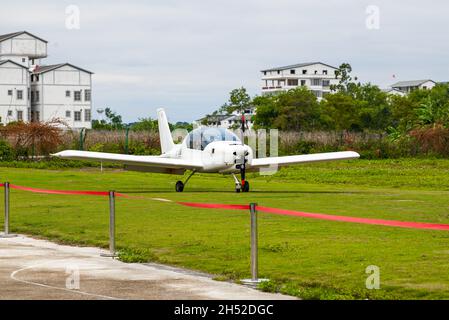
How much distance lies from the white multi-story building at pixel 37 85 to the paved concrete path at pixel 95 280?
9983cm

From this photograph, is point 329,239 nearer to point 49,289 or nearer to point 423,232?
point 423,232

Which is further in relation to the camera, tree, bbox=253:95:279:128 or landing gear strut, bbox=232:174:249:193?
tree, bbox=253:95:279:128

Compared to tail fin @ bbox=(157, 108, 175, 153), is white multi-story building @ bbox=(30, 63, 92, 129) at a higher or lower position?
higher

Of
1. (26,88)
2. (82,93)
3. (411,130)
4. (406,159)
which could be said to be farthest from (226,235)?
(82,93)

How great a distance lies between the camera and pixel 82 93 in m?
127

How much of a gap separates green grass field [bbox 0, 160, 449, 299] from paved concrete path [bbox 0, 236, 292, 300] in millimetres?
470

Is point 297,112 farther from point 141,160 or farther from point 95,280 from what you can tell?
point 95,280

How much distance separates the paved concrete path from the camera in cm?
1144

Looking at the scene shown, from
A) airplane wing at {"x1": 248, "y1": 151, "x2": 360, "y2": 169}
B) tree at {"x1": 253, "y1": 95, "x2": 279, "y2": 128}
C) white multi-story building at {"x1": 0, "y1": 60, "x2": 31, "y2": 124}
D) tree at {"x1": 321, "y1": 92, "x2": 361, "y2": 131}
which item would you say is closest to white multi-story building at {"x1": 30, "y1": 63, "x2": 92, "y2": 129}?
white multi-story building at {"x1": 0, "y1": 60, "x2": 31, "y2": 124}

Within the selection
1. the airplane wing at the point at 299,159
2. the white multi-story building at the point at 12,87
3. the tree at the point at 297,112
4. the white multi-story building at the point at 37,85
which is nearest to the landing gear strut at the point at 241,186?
the airplane wing at the point at 299,159

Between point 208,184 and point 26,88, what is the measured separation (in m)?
86.4

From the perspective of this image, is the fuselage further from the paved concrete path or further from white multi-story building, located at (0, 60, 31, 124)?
white multi-story building, located at (0, 60, 31, 124)

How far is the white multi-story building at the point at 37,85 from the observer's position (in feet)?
381
